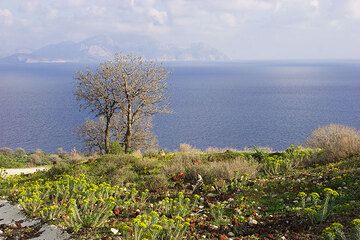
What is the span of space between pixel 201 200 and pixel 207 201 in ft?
0.70

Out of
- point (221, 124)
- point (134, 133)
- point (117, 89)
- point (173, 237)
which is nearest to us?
point (173, 237)

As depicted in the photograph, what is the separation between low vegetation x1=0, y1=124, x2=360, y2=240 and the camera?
9.35m

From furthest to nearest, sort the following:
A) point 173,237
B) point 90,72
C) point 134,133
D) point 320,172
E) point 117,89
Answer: point 134,133 → point 90,72 → point 117,89 → point 320,172 → point 173,237

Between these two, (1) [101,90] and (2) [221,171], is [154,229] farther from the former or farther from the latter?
(1) [101,90]

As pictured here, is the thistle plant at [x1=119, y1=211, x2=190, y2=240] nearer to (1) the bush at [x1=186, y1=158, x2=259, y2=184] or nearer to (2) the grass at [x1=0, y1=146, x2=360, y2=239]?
(2) the grass at [x1=0, y1=146, x2=360, y2=239]

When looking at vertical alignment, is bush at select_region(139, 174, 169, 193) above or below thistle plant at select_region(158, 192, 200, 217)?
below

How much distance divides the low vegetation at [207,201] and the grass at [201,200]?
0.08ft

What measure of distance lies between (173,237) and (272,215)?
10.2ft

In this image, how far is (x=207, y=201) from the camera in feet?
40.2

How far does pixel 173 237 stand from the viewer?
8695 millimetres

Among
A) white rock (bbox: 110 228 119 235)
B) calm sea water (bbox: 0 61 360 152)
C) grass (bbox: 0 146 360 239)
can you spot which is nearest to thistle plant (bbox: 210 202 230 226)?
grass (bbox: 0 146 360 239)

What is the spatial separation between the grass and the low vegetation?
0.02 metres

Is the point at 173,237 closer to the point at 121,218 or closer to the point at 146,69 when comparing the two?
the point at 121,218

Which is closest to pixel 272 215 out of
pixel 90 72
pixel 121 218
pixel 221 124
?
pixel 121 218
